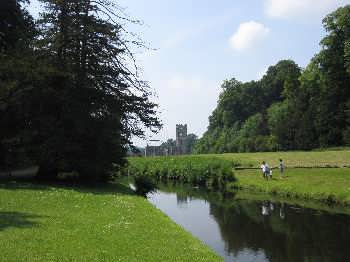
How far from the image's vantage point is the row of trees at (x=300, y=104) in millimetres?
79938

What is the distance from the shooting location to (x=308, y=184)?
40531 millimetres

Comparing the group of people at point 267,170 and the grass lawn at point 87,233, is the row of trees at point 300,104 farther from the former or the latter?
the grass lawn at point 87,233

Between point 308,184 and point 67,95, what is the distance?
22340 millimetres

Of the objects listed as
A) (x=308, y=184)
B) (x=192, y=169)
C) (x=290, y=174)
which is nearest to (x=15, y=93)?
(x=308, y=184)

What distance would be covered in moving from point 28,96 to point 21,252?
22.3m

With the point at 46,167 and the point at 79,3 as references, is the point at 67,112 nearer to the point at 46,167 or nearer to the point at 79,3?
the point at 46,167

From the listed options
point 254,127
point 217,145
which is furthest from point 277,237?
point 217,145

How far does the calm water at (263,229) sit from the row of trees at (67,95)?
8.15 m

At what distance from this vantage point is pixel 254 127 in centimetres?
11931

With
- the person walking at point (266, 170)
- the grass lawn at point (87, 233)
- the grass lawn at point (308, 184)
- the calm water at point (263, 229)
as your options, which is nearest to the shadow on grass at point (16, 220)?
the grass lawn at point (87, 233)

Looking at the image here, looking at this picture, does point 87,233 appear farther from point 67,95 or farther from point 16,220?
point 67,95

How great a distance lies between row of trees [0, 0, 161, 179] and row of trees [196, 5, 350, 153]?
161ft

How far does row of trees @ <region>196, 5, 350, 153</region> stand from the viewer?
79938 mm

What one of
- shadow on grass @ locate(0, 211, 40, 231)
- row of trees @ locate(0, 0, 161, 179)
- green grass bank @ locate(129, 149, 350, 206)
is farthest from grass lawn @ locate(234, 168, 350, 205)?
shadow on grass @ locate(0, 211, 40, 231)
